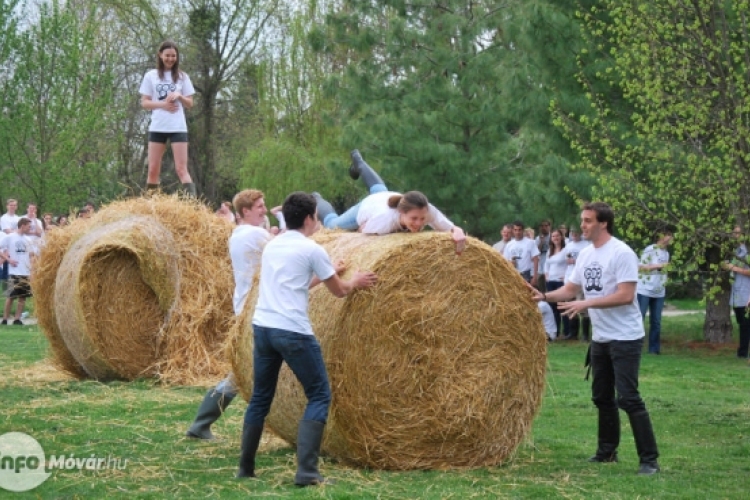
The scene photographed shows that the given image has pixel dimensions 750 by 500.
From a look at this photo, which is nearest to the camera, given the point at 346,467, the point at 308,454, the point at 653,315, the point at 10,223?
the point at 308,454

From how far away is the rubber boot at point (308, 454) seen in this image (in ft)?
26.6

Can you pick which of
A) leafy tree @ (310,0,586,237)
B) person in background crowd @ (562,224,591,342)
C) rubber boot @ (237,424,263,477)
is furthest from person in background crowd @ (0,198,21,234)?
rubber boot @ (237,424,263,477)

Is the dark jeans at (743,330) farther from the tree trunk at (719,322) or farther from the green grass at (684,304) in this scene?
the green grass at (684,304)

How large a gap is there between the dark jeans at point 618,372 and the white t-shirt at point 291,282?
2.42m

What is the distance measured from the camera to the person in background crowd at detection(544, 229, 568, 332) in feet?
69.8

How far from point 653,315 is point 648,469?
1118cm

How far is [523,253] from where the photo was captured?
22.2 m

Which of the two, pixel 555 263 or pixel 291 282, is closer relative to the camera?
pixel 291 282

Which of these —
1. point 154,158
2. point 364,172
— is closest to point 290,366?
point 364,172

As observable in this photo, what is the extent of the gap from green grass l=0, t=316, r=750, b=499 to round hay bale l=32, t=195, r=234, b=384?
0.44 meters

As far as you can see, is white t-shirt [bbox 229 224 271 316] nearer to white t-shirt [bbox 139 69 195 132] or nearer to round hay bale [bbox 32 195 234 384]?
round hay bale [bbox 32 195 234 384]

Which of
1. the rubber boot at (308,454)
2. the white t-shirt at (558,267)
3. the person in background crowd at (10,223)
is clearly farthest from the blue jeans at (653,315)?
the person in background crowd at (10,223)

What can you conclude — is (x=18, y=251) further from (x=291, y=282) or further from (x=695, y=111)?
(x=291, y=282)

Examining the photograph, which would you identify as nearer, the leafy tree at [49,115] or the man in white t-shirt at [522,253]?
the man in white t-shirt at [522,253]
